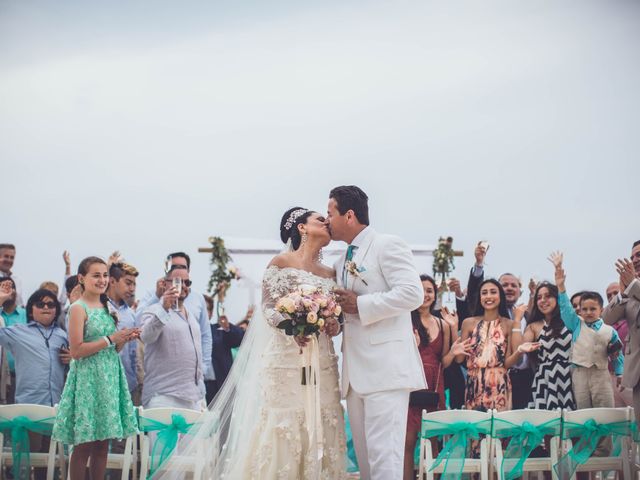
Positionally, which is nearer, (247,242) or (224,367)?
(224,367)

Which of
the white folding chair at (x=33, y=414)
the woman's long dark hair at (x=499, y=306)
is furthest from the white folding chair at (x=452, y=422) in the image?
the white folding chair at (x=33, y=414)

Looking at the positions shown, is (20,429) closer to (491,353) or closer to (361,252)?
(361,252)

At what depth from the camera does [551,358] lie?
6.70 metres

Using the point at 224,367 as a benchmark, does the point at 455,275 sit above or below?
above

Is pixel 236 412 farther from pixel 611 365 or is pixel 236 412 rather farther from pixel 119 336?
pixel 611 365

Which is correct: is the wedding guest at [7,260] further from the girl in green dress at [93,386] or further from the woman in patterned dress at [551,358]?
Answer: the woman in patterned dress at [551,358]

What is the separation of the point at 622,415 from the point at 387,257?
2476 millimetres

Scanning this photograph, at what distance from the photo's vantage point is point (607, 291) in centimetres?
845

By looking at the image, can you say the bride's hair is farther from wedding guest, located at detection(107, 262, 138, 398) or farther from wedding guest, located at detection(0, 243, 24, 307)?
wedding guest, located at detection(0, 243, 24, 307)

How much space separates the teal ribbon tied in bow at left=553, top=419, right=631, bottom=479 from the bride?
1877 millimetres

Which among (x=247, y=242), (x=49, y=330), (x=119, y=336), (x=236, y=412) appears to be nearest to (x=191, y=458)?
(x=236, y=412)

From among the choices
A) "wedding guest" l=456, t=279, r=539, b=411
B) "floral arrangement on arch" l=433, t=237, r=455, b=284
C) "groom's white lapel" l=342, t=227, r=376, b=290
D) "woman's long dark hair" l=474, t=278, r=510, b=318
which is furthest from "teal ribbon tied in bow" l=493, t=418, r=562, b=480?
"floral arrangement on arch" l=433, t=237, r=455, b=284

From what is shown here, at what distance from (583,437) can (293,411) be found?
7.87 feet

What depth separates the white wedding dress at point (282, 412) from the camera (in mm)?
4855
